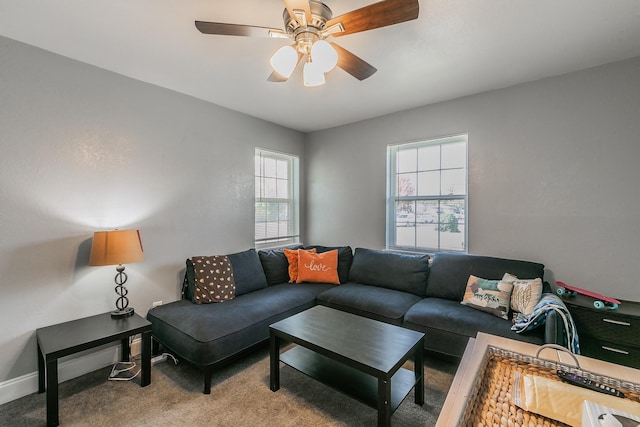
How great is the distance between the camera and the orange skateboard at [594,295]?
2100mm

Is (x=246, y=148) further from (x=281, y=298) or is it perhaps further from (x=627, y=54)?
(x=627, y=54)

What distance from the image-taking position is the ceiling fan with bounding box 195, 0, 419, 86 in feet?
4.40

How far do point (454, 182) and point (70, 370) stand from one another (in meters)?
4.00

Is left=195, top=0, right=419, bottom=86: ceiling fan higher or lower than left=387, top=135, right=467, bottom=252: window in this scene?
higher

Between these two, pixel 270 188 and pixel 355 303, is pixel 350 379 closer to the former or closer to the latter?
pixel 355 303

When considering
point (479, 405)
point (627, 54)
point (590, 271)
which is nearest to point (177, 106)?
point (479, 405)

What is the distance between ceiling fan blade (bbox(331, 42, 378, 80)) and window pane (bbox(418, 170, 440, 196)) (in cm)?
182

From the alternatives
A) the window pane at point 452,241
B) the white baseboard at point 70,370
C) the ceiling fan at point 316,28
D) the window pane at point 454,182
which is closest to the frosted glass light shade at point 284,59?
the ceiling fan at point 316,28

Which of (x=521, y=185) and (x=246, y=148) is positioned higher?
(x=246, y=148)

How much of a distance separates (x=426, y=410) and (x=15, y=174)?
3330 mm

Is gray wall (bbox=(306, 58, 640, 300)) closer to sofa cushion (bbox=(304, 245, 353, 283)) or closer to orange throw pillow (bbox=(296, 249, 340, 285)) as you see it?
sofa cushion (bbox=(304, 245, 353, 283))

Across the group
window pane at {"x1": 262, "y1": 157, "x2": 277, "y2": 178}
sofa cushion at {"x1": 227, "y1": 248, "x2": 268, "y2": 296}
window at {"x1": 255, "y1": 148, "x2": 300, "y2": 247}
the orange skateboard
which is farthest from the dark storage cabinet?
window pane at {"x1": 262, "y1": 157, "x2": 277, "y2": 178}

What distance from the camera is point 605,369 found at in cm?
111

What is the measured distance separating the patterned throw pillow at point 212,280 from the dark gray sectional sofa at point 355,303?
83 millimetres
